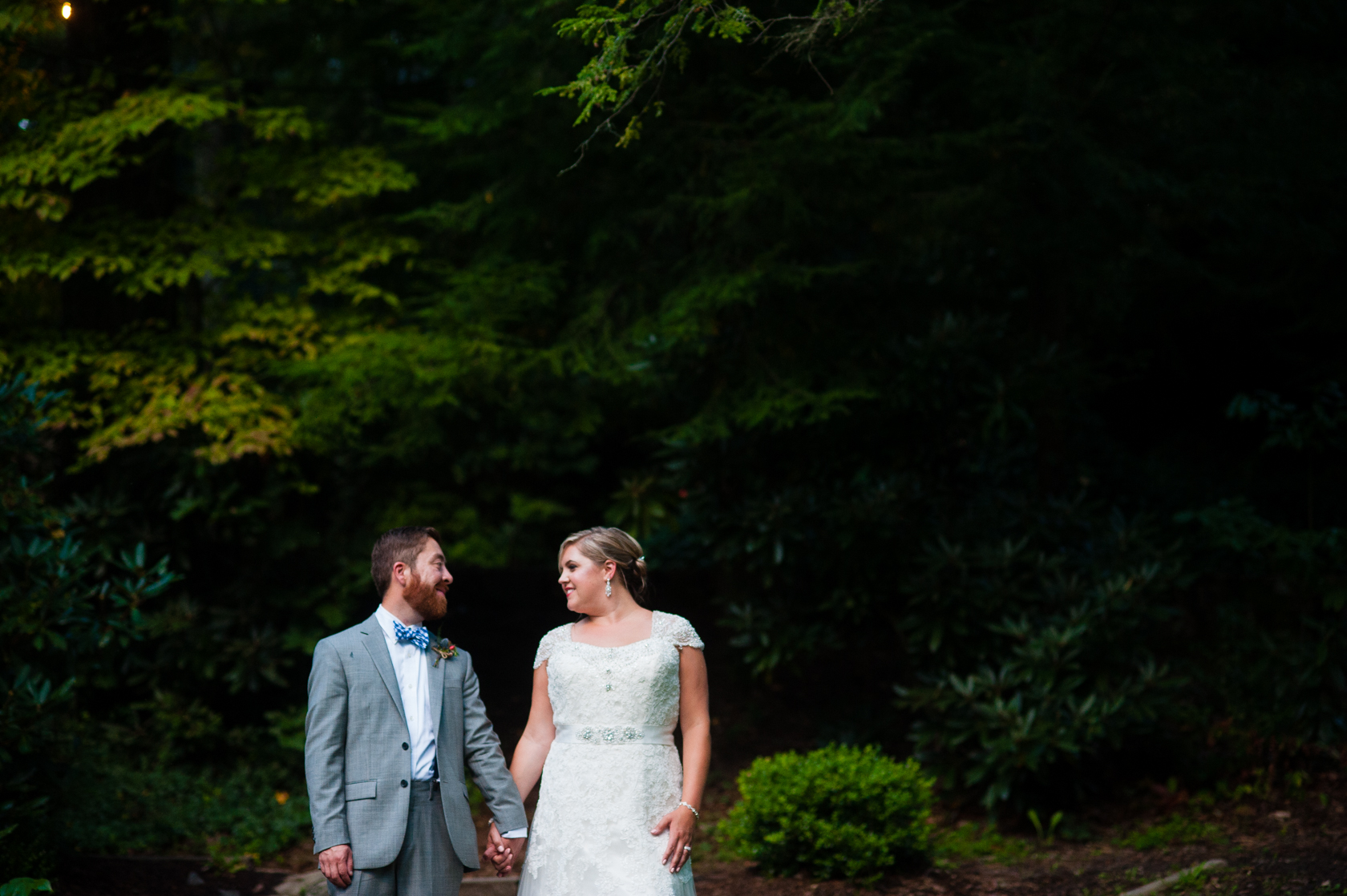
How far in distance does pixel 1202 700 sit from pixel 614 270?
5.32 metres

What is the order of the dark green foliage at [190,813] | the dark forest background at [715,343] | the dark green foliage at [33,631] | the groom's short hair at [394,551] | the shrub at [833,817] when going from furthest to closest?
the dark forest background at [715,343]
the dark green foliage at [190,813]
the shrub at [833,817]
the dark green foliage at [33,631]
the groom's short hair at [394,551]

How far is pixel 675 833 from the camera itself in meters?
3.57

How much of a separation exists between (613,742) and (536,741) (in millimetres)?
367

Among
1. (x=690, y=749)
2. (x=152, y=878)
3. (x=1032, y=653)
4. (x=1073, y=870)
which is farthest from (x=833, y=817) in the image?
(x=152, y=878)

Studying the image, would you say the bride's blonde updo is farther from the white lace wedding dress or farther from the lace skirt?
the lace skirt

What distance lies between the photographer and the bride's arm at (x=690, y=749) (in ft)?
11.7

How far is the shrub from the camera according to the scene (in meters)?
5.47

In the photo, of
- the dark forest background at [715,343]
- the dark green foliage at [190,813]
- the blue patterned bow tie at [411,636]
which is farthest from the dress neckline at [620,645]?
the dark green foliage at [190,813]

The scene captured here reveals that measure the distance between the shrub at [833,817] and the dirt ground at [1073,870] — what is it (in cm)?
12

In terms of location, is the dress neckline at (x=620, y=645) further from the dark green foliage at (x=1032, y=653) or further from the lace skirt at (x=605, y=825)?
the dark green foliage at (x=1032, y=653)

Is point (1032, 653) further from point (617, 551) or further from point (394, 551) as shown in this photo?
point (394, 551)

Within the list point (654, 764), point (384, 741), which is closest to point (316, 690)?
point (384, 741)

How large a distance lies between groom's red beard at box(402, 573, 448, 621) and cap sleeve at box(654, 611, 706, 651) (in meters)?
0.74

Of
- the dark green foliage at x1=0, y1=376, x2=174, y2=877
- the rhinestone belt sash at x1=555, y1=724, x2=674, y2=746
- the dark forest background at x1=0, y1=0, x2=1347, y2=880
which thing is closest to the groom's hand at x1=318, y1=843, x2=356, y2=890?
the rhinestone belt sash at x1=555, y1=724, x2=674, y2=746
